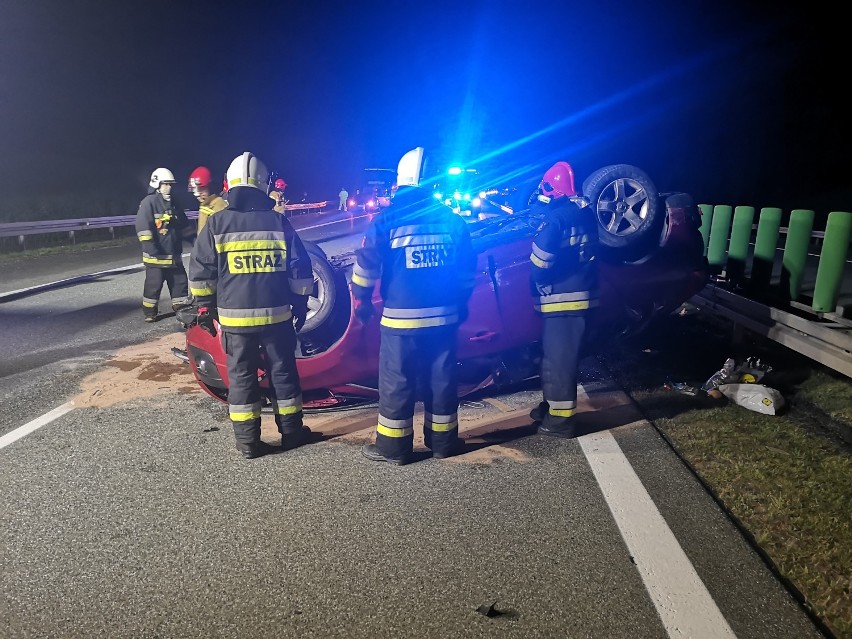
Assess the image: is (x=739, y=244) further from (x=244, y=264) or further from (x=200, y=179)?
(x=200, y=179)

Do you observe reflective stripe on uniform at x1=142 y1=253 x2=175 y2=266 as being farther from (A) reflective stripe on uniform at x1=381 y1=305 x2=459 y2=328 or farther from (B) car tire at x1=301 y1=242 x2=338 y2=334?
(A) reflective stripe on uniform at x1=381 y1=305 x2=459 y2=328

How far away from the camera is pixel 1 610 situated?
249 cm

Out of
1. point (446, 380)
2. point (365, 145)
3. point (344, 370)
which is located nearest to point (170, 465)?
point (344, 370)

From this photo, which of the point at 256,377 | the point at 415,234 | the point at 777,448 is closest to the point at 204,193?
the point at 256,377

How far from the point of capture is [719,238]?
799cm

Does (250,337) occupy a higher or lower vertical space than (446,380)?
higher

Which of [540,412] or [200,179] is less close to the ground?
[200,179]

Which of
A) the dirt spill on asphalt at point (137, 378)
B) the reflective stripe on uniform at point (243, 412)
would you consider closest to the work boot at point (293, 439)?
the reflective stripe on uniform at point (243, 412)

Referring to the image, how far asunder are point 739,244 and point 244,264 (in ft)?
18.6

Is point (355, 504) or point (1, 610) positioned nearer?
point (1, 610)

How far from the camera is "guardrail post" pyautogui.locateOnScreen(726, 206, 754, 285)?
6.98 m

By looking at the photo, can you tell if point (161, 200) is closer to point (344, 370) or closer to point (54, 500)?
point (344, 370)

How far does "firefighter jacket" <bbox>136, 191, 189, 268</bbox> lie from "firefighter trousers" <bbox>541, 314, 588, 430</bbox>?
5379 millimetres

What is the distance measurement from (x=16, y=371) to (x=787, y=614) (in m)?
6.15
